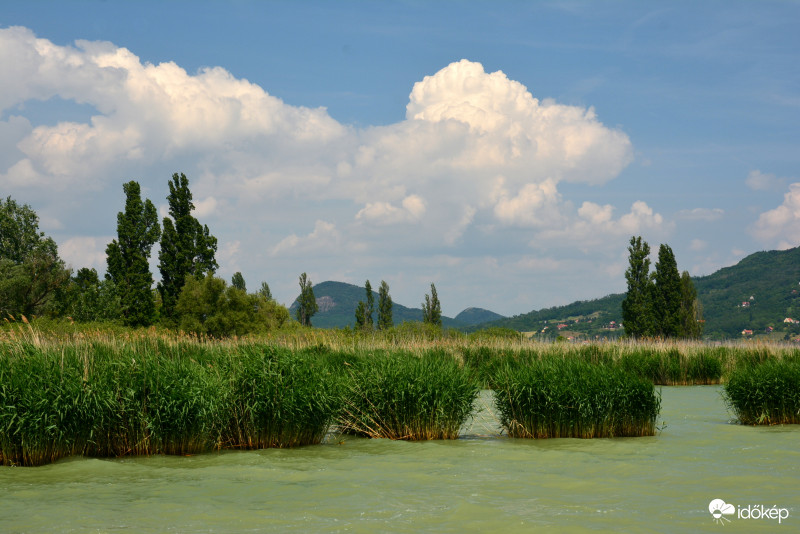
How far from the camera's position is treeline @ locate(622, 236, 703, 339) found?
57.7 meters

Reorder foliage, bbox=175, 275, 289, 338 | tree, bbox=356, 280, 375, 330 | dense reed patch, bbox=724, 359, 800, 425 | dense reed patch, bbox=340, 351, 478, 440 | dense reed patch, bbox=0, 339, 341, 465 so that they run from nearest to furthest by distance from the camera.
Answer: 1. dense reed patch, bbox=0, 339, 341, 465
2. dense reed patch, bbox=340, 351, 478, 440
3. dense reed patch, bbox=724, 359, 800, 425
4. foliage, bbox=175, 275, 289, 338
5. tree, bbox=356, 280, 375, 330

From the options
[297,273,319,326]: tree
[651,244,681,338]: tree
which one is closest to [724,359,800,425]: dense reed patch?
[651,244,681,338]: tree

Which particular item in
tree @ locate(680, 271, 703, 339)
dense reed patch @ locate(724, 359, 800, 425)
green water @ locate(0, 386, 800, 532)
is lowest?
green water @ locate(0, 386, 800, 532)

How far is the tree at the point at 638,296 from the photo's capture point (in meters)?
57.3

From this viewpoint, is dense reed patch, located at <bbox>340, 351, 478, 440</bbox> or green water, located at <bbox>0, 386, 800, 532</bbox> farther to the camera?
dense reed patch, located at <bbox>340, 351, 478, 440</bbox>

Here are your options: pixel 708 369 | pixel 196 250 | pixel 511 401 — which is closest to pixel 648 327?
pixel 708 369

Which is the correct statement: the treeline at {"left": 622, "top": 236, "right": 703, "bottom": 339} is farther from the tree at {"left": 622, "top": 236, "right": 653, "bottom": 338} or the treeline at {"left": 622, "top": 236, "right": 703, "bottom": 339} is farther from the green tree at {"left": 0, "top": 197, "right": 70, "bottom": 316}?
the green tree at {"left": 0, "top": 197, "right": 70, "bottom": 316}

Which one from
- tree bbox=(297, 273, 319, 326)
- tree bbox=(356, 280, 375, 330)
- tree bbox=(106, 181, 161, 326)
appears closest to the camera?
tree bbox=(106, 181, 161, 326)

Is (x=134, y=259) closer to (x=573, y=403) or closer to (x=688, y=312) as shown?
(x=573, y=403)

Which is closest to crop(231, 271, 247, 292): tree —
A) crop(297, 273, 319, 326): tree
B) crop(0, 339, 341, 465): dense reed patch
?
crop(297, 273, 319, 326): tree

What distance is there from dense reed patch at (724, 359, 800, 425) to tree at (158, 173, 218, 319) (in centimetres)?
3922

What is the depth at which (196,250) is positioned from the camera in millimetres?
50312

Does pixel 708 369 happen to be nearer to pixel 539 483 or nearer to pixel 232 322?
pixel 539 483

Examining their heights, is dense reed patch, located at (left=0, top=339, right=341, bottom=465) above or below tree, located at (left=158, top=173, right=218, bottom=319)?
below
